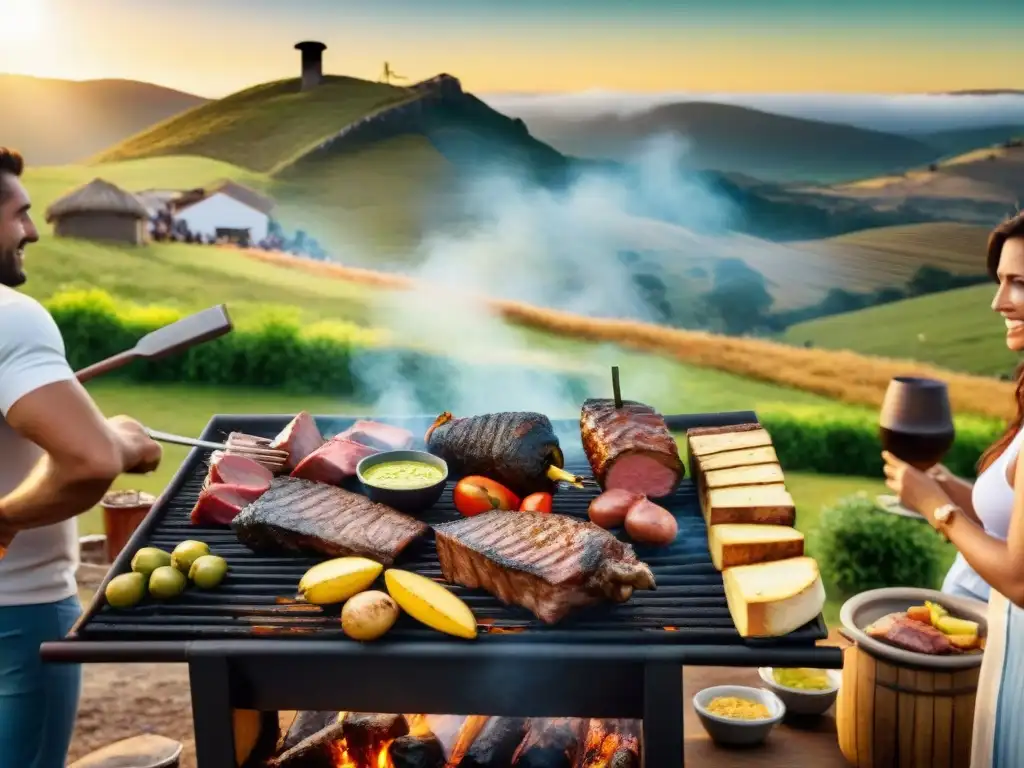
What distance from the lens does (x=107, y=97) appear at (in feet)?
19.7

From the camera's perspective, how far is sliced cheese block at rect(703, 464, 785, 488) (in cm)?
300

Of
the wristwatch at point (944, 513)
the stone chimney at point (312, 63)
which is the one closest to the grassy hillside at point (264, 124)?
the stone chimney at point (312, 63)

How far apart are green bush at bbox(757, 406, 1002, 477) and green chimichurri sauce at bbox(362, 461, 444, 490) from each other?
3462 millimetres

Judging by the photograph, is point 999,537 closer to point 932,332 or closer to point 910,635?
point 910,635

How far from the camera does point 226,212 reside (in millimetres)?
6270

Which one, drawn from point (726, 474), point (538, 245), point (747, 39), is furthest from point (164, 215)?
point (726, 474)

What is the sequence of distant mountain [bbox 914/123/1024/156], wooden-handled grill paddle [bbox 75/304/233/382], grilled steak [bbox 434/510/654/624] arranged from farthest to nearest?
distant mountain [bbox 914/123/1024/156]
wooden-handled grill paddle [bbox 75/304/233/382]
grilled steak [bbox 434/510/654/624]

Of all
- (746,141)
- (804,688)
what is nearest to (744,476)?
(804,688)

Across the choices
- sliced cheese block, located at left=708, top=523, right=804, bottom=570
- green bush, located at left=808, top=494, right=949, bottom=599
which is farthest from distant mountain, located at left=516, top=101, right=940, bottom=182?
sliced cheese block, located at left=708, top=523, right=804, bottom=570

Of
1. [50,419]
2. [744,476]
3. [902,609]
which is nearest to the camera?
[50,419]

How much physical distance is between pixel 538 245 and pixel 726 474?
324 cm

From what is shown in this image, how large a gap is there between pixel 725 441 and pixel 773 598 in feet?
3.81

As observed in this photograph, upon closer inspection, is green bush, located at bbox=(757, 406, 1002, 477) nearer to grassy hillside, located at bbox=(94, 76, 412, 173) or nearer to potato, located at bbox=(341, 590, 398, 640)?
grassy hillside, located at bbox=(94, 76, 412, 173)

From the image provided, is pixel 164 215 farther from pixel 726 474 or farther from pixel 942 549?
pixel 942 549
